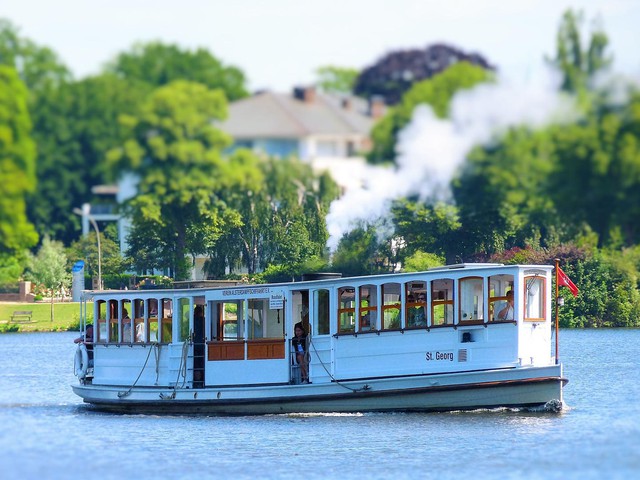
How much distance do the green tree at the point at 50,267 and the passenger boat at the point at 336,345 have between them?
8112 mm

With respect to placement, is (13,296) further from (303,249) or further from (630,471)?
(630,471)

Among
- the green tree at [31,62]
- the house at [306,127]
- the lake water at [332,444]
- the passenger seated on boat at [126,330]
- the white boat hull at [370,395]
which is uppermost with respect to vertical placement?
the green tree at [31,62]

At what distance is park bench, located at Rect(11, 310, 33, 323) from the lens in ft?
256

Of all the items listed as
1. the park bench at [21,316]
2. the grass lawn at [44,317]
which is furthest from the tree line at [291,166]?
the park bench at [21,316]

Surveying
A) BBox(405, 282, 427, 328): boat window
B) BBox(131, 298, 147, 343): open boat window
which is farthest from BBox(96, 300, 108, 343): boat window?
BBox(405, 282, 427, 328): boat window

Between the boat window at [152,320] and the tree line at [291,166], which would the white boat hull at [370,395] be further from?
the tree line at [291,166]

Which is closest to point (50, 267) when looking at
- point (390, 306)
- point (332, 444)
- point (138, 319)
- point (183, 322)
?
point (138, 319)

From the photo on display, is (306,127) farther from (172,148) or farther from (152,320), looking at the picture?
(152,320)

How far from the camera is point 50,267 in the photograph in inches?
2217

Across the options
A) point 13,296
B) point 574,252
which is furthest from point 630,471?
point 13,296

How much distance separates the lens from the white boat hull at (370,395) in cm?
3781

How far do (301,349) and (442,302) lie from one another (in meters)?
4.09

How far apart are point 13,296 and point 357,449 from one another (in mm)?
44121

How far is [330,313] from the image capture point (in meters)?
39.8
